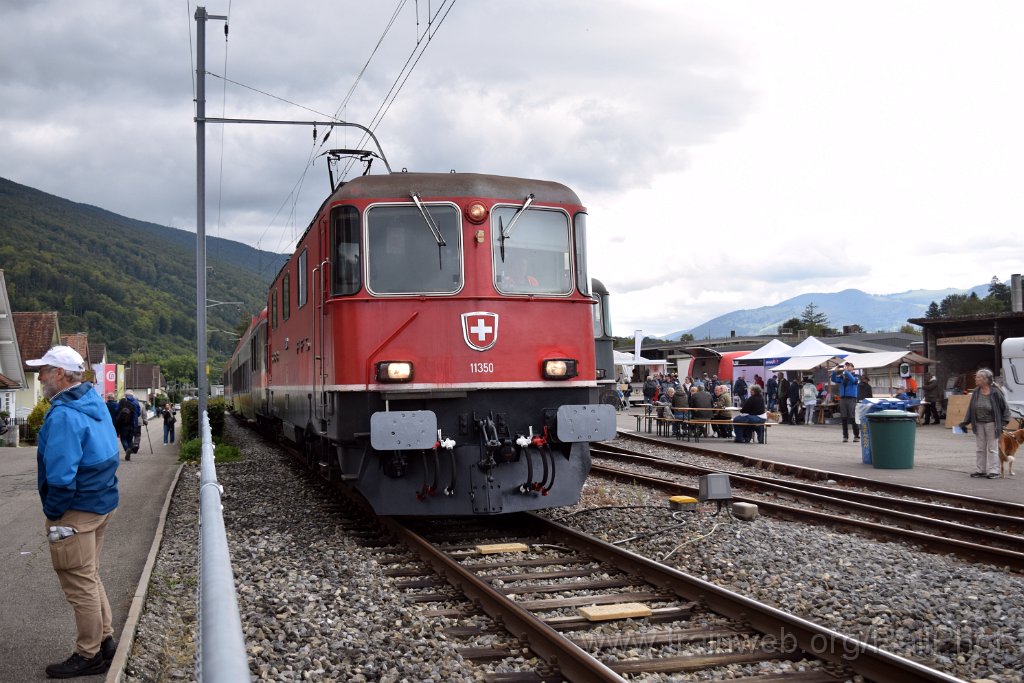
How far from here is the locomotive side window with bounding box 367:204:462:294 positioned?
8.57 m

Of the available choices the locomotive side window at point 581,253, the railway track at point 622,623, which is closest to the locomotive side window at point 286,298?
the locomotive side window at point 581,253

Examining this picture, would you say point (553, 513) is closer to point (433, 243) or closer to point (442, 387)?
point (442, 387)

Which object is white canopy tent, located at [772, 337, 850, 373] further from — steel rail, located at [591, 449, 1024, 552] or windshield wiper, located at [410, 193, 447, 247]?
windshield wiper, located at [410, 193, 447, 247]

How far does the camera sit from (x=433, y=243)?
28.6 feet

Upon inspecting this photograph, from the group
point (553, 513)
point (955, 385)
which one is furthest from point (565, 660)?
point (955, 385)

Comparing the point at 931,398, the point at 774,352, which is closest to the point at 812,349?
the point at 774,352

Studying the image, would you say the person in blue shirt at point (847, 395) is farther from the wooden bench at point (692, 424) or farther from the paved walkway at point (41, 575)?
the paved walkway at point (41, 575)

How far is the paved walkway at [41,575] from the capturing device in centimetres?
529

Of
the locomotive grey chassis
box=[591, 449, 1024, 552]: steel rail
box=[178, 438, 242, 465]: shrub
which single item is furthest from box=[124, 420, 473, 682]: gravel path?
box=[178, 438, 242, 465]: shrub

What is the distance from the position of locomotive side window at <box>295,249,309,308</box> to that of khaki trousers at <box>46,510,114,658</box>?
5.72 m

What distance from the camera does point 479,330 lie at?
8.58 m

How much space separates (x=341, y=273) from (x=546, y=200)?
2.14 m

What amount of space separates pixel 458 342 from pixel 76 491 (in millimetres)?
4114

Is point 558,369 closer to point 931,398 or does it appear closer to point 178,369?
point 931,398
